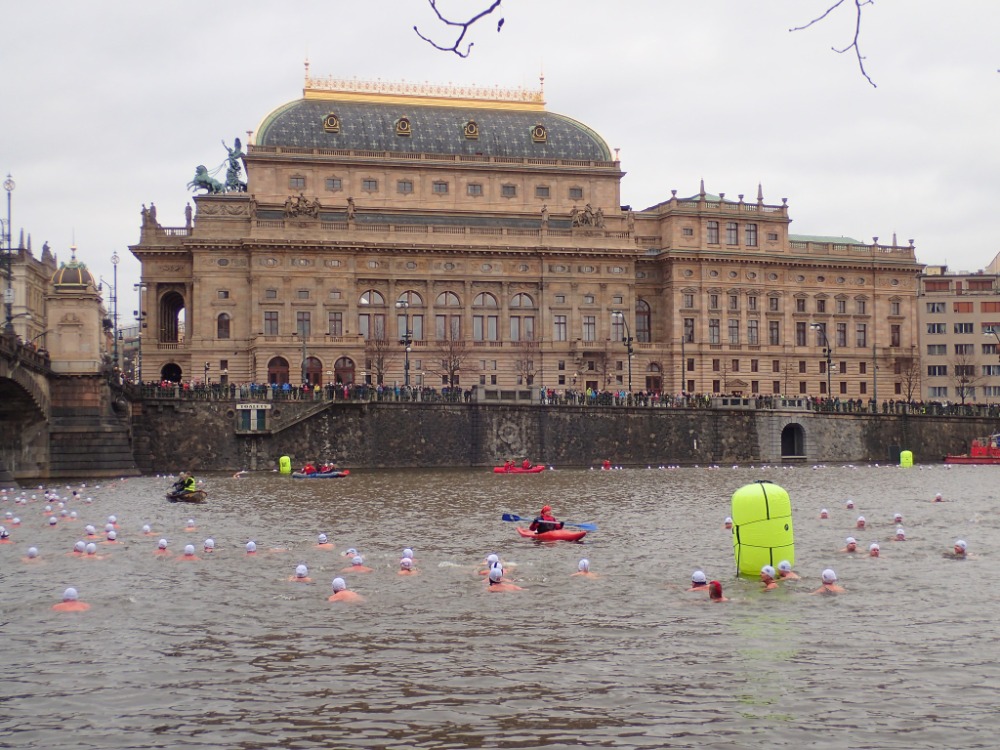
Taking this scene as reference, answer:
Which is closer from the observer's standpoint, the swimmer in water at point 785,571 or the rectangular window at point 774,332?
the swimmer in water at point 785,571

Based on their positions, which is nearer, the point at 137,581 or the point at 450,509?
the point at 137,581

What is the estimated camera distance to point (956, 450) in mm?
98125

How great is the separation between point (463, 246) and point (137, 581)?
80323mm

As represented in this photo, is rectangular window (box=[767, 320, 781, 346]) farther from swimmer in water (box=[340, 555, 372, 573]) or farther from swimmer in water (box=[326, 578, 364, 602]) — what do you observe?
swimmer in water (box=[326, 578, 364, 602])

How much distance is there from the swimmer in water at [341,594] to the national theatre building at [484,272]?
2855 inches

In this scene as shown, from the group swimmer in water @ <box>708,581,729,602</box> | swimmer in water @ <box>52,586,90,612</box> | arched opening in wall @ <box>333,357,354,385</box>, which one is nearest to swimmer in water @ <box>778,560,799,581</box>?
swimmer in water @ <box>708,581,729,602</box>

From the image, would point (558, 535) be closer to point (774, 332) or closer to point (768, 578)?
point (768, 578)

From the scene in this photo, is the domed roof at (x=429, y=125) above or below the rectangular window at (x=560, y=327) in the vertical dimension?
above

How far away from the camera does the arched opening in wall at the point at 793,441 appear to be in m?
95.7

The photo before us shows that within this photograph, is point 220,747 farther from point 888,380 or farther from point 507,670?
point 888,380

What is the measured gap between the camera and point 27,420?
224 ft

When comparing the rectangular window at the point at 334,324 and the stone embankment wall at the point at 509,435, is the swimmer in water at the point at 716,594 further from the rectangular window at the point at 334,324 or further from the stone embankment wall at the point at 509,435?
the rectangular window at the point at 334,324

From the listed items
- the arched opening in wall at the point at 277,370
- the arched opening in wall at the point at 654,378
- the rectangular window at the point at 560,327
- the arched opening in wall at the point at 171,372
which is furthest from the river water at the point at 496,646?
the arched opening in wall at the point at 654,378

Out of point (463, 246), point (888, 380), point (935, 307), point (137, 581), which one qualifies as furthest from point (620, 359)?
point (137, 581)
